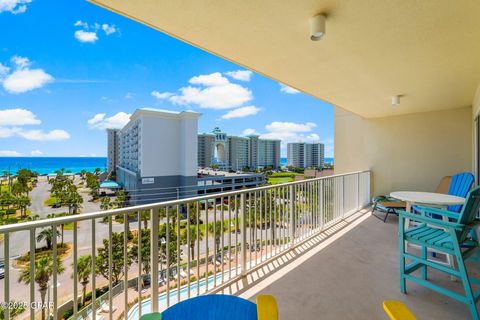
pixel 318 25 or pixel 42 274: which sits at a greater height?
pixel 318 25

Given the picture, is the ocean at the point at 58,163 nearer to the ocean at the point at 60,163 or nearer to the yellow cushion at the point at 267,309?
the ocean at the point at 60,163

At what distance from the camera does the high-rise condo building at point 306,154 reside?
45.2 m

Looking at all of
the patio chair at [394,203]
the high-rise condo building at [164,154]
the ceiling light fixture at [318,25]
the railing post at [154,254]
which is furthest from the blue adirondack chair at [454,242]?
the high-rise condo building at [164,154]

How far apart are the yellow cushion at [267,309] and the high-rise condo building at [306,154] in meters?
45.5

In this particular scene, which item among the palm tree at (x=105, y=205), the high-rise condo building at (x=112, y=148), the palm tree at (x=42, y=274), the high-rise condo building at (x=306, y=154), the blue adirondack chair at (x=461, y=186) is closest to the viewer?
the palm tree at (x=42, y=274)

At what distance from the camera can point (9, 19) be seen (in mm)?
25719

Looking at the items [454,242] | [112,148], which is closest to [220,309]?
[454,242]

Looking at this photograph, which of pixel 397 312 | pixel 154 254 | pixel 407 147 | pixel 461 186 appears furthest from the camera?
pixel 407 147

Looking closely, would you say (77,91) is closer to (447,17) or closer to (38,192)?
(38,192)

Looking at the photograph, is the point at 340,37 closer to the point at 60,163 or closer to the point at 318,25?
the point at 318,25

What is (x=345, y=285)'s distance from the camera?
2215 mm

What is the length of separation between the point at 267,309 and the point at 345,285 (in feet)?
5.42

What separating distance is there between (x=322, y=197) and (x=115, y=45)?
32098mm

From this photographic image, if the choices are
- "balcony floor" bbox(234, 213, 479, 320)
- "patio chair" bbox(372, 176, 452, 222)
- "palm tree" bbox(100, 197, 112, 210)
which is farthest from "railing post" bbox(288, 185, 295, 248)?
"palm tree" bbox(100, 197, 112, 210)
